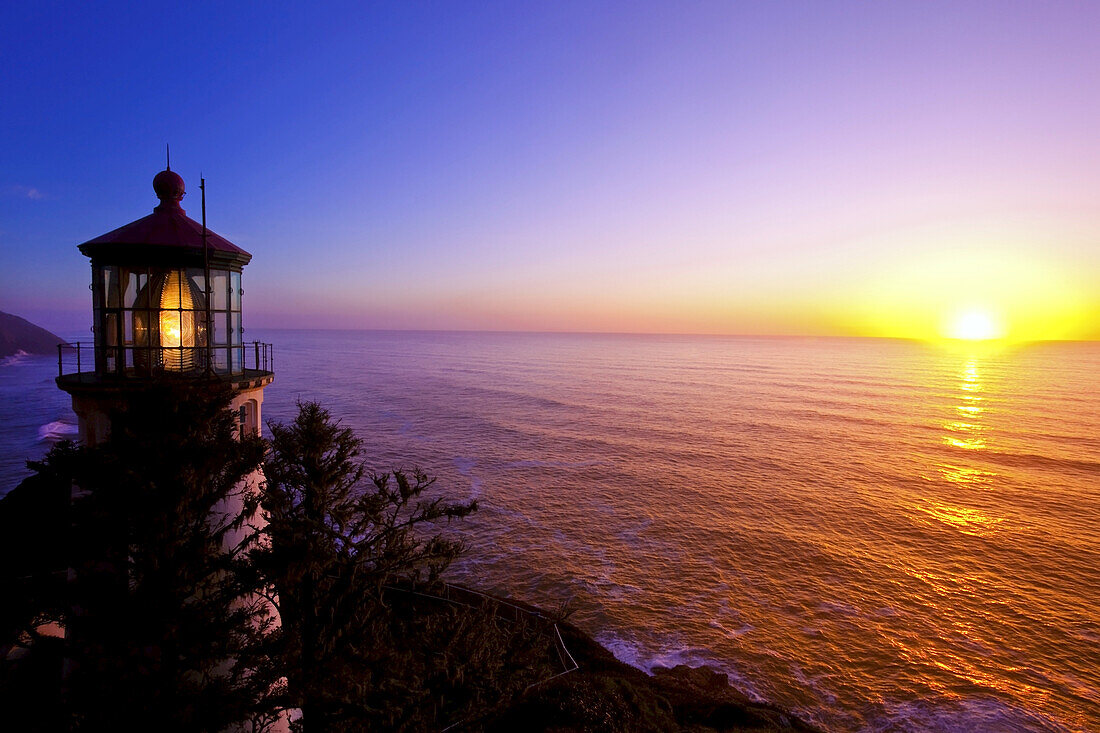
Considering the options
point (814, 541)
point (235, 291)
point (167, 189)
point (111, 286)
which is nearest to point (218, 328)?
point (235, 291)

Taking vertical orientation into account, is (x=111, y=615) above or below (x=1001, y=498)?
above

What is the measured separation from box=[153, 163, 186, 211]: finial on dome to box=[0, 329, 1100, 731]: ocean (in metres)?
18.1

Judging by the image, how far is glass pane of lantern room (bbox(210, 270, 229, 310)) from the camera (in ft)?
35.6

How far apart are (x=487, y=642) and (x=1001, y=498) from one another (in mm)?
40405

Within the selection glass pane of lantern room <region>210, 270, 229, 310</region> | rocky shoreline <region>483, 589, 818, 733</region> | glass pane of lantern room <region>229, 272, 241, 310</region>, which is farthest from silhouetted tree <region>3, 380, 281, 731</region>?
rocky shoreline <region>483, 589, 818, 733</region>

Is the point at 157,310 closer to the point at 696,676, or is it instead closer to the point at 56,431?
the point at 696,676

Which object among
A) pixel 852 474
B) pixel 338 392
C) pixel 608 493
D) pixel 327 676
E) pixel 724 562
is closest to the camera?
pixel 327 676

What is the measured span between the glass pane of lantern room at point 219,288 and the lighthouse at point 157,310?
0.02 metres

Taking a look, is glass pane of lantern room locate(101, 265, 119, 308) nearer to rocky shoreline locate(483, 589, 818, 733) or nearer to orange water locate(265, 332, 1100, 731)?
rocky shoreline locate(483, 589, 818, 733)

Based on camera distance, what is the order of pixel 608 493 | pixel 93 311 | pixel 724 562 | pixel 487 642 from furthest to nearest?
pixel 608 493
pixel 724 562
pixel 487 642
pixel 93 311

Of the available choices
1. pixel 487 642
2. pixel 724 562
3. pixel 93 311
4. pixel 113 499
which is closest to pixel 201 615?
pixel 113 499

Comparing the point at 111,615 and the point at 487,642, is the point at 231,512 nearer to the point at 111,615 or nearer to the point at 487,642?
the point at 111,615

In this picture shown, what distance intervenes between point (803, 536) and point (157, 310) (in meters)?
30.2

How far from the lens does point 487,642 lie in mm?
11469
